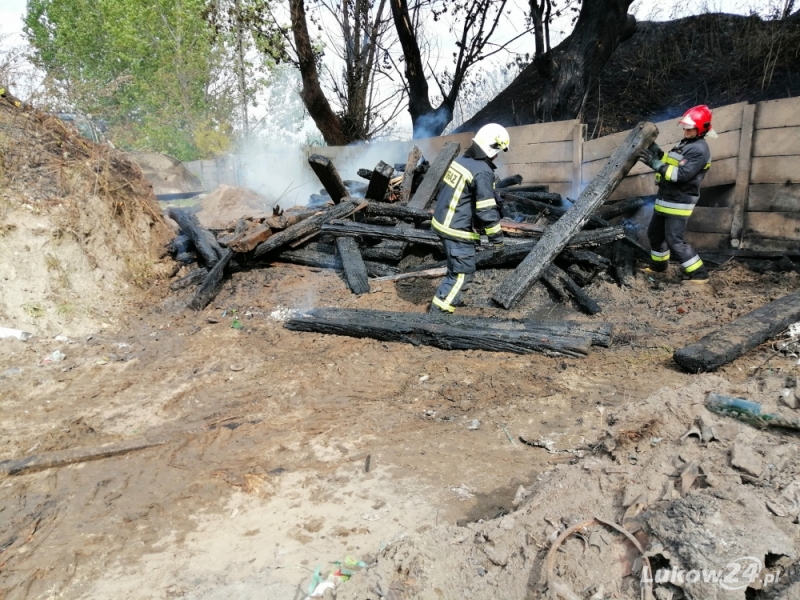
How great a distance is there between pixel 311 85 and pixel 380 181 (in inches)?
313

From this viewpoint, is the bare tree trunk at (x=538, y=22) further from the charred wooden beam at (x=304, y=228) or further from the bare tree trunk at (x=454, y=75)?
the charred wooden beam at (x=304, y=228)

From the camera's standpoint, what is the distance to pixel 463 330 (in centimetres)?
539

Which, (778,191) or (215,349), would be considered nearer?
(215,349)

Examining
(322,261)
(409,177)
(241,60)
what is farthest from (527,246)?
(241,60)

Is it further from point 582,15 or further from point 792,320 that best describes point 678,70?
point 792,320

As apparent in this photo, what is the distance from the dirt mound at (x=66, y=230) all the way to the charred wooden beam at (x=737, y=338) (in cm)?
686

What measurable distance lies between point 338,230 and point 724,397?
589 cm

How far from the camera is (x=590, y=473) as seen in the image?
2.67m

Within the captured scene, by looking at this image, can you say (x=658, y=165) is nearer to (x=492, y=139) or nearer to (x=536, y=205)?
(x=536, y=205)

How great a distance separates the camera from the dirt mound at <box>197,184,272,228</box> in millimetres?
12297

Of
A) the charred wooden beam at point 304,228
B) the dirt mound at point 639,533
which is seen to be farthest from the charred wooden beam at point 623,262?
the dirt mound at point 639,533

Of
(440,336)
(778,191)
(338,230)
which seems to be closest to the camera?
(440,336)

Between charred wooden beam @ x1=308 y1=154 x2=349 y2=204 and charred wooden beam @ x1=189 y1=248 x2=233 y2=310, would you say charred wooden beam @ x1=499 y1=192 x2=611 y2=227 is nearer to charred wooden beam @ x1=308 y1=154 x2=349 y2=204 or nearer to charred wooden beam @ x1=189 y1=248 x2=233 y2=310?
charred wooden beam @ x1=308 y1=154 x2=349 y2=204

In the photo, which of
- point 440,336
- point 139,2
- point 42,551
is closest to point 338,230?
point 440,336
